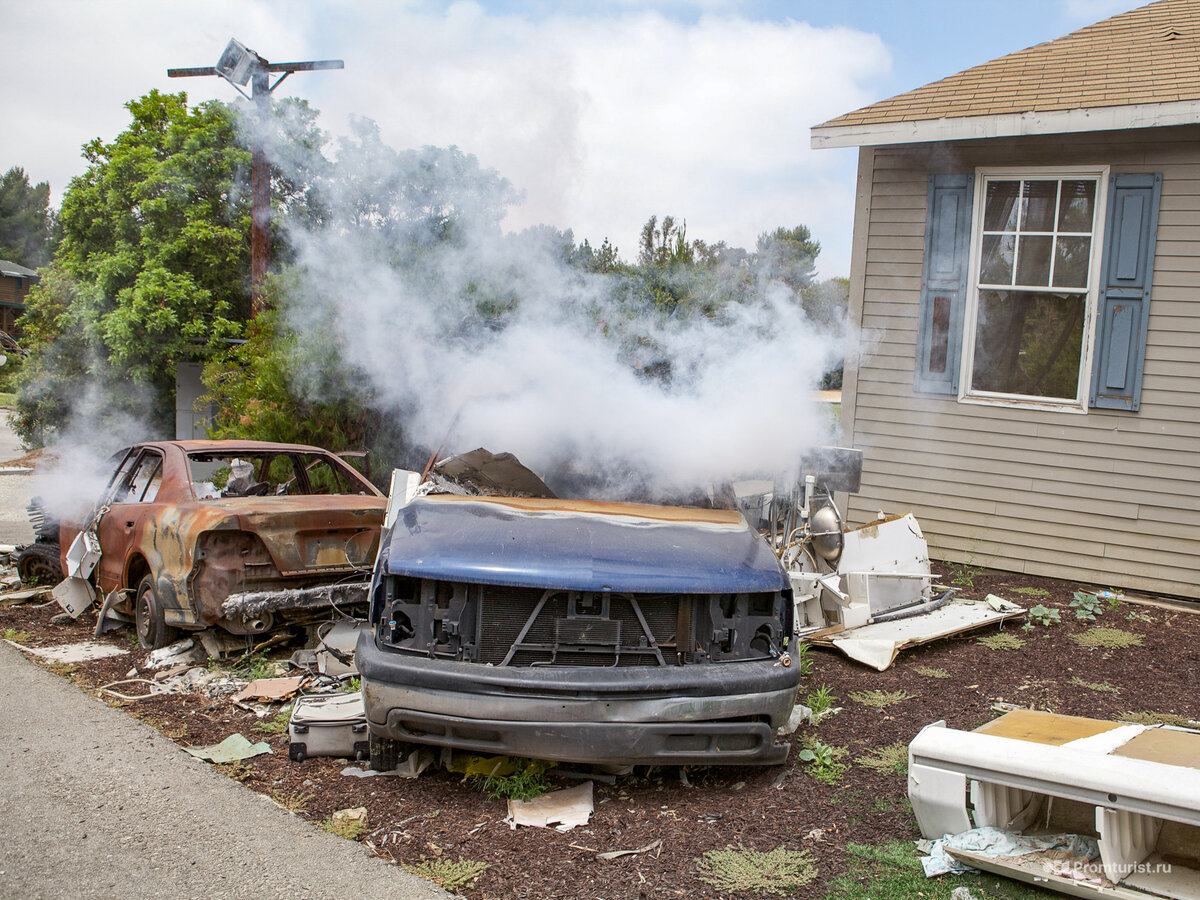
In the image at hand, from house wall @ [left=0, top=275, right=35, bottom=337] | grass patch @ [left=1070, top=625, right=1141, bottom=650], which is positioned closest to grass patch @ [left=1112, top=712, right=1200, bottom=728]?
grass patch @ [left=1070, top=625, right=1141, bottom=650]

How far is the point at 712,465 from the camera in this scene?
16.9 feet

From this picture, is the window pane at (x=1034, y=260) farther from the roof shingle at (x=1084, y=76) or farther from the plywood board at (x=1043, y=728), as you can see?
the plywood board at (x=1043, y=728)

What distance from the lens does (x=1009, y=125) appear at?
6848 millimetres

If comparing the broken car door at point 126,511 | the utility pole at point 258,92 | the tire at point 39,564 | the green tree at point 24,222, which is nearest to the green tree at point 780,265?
the utility pole at point 258,92

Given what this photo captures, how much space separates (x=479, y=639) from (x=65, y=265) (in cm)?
1519

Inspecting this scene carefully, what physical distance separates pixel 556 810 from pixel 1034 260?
614 cm

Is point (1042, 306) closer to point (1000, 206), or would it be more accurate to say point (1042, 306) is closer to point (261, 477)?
point (1000, 206)

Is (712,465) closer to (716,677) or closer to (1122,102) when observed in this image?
(716,677)

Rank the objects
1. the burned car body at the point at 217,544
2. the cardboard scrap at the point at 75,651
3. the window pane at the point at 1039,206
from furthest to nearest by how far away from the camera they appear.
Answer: the window pane at the point at 1039,206 < the cardboard scrap at the point at 75,651 < the burned car body at the point at 217,544

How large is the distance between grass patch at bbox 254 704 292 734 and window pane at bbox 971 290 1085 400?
236 inches

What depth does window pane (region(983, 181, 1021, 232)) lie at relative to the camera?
7.40 metres

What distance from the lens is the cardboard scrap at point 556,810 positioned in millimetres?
3396

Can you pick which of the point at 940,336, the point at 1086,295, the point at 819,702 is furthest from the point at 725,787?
the point at 1086,295

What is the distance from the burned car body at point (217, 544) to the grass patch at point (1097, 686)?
4.03 m
